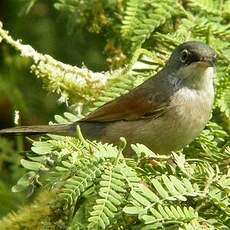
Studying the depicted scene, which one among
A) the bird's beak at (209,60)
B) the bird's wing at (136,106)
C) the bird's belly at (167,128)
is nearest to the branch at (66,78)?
the bird's wing at (136,106)

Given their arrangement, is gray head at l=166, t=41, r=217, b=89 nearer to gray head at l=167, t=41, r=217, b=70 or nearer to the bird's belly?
gray head at l=167, t=41, r=217, b=70

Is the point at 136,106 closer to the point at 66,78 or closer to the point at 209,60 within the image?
the point at 66,78

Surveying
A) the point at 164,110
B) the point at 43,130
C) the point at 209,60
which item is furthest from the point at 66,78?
the point at 209,60

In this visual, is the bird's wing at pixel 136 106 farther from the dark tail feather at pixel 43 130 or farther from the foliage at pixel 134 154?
the dark tail feather at pixel 43 130

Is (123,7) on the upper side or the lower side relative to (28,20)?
upper

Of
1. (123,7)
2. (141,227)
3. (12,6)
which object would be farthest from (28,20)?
(141,227)

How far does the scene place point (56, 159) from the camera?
452cm

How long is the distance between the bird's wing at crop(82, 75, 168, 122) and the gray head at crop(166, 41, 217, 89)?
19cm

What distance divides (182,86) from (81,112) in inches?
27.4

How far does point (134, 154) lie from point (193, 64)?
4.12 feet

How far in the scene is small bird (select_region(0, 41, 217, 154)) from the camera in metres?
5.64

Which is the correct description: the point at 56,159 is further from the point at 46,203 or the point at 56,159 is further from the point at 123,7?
the point at 123,7

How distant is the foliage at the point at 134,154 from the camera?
3.90 meters

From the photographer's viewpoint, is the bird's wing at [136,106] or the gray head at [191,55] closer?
the gray head at [191,55]
